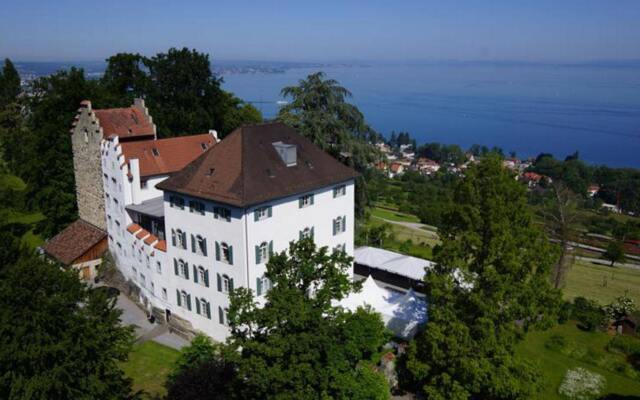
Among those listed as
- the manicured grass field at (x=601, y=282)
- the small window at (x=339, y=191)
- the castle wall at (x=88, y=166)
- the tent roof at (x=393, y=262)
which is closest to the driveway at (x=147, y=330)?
the castle wall at (x=88, y=166)

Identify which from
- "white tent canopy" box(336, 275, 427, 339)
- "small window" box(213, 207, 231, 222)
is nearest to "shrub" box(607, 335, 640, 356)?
"white tent canopy" box(336, 275, 427, 339)

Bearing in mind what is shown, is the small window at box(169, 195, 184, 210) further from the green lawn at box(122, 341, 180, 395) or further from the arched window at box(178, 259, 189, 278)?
the green lawn at box(122, 341, 180, 395)

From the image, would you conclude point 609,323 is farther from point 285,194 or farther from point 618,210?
point 618,210

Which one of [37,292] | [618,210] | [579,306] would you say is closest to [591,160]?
[618,210]

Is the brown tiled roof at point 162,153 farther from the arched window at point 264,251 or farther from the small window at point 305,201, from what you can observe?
the arched window at point 264,251

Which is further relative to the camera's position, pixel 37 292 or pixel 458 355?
pixel 458 355

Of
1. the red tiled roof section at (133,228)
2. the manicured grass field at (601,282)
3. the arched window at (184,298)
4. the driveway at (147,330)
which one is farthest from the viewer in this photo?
the manicured grass field at (601,282)

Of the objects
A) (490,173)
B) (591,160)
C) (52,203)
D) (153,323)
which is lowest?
(591,160)

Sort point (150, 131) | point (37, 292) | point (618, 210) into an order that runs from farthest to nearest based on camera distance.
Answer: point (618, 210)
point (150, 131)
point (37, 292)
